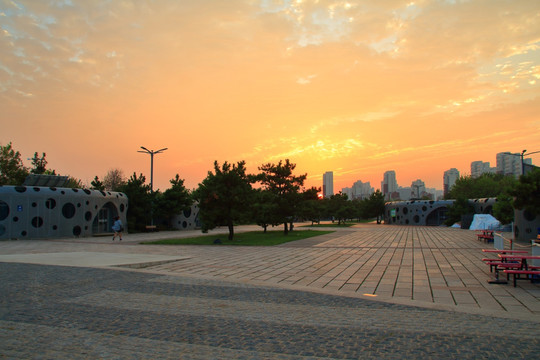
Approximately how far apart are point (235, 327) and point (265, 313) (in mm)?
955

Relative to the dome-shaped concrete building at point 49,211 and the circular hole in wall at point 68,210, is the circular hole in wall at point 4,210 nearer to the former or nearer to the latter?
the dome-shaped concrete building at point 49,211

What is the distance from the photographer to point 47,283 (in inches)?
371

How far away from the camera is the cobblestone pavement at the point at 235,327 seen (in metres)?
4.75

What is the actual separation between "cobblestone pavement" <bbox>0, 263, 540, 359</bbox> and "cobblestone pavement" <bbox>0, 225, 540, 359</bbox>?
2 cm

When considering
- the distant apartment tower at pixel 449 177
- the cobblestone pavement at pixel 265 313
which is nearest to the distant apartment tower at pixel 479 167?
the distant apartment tower at pixel 449 177

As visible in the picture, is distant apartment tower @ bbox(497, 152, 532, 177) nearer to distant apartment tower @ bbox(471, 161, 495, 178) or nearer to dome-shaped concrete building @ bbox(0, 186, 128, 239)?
distant apartment tower @ bbox(471, 161, 495, 178)

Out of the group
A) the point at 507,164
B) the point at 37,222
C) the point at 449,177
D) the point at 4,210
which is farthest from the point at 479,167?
the point at 4,210

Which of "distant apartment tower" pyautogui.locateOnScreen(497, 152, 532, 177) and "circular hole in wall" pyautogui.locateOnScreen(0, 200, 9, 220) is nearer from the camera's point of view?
"circular hole in wall" pyautogui.locateOnScreen(0, 200, 9, 220)

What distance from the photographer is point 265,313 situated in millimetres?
6680

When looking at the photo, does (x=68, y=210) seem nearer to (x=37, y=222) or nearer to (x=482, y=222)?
(x=37, y=222)

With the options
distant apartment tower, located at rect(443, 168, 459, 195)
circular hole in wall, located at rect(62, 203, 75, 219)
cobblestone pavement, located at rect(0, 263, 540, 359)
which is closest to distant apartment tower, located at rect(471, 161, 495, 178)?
distant apartment tower, located at rect(443, 168, 459, 195)

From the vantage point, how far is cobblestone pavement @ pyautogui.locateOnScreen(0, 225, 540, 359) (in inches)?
191

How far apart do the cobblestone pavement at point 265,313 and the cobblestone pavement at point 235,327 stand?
2cm

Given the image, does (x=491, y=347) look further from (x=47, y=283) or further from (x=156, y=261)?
(x=156, y=261)
